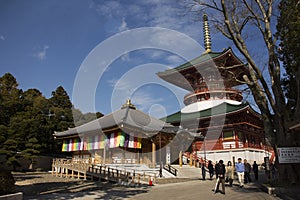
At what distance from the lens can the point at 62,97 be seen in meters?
44.9

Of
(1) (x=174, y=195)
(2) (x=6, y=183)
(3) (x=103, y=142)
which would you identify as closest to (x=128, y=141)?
(3) (x=103, y=142)

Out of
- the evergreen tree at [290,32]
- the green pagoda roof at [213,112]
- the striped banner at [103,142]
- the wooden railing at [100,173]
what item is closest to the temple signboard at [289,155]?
the evergreen tree at [290,32]

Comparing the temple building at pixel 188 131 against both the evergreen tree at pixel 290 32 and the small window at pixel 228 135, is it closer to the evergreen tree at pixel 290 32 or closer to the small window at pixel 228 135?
the small window at pixel 228 135

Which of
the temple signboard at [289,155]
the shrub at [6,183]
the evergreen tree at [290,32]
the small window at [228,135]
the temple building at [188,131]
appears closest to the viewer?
the shrub at [6,183]

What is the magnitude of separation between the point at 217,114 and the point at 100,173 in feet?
49.3

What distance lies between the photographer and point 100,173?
721 inches

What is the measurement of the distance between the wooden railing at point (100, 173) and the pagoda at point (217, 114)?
31.5ft

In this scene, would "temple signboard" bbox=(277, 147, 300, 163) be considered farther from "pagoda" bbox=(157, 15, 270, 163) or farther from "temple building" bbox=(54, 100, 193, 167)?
"pagoda" bbox=(157, 15, 270, 163)

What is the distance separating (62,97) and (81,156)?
19.4m

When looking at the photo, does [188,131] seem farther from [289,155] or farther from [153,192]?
[289,155]

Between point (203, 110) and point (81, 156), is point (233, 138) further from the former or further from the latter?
point (81, 156)

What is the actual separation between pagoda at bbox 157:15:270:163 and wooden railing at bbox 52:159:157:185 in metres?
9.59

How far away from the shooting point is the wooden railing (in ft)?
54.2

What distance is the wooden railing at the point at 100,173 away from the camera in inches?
651
